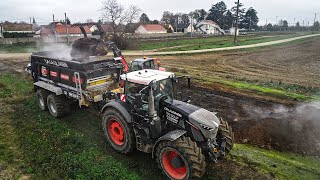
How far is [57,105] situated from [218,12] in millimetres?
109771

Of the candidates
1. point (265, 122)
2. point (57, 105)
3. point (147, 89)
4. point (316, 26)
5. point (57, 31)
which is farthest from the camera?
point (316, 26)

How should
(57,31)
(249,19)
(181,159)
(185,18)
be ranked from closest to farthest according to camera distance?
(181,159) < (57,31) < (249,19) < (185,18)

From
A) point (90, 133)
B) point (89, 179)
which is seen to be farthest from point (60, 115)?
point (89, 179)

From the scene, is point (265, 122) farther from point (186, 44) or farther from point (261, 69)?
point (186, 44)

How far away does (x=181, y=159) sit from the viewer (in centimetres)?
598

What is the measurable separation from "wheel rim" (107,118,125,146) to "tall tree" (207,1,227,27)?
105 m

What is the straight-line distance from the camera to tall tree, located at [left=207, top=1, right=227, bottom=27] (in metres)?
108

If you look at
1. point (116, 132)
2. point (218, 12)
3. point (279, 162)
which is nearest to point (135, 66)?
point (116, 132)

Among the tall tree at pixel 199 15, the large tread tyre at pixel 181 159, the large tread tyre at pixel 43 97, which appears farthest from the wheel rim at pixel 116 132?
the tall tree at pixel 199 15

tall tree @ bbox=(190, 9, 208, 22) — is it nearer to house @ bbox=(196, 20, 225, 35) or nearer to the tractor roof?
house @ bbox=(196, 20, 225, 35)

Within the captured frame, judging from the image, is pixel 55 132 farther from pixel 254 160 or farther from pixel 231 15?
pixel 231 15

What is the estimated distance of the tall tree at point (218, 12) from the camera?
10794 cm

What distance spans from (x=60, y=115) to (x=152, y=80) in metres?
5.52

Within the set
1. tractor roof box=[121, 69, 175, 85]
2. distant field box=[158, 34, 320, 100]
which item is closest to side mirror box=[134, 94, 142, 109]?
tractor roof box=[121, 69, 175, 85]
